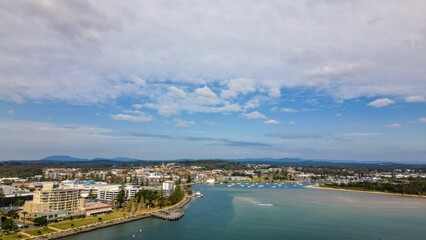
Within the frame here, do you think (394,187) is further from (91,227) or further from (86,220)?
(91,227)

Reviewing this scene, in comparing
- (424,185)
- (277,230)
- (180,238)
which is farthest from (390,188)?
(180,238)

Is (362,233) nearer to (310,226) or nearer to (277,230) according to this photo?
(310,226)

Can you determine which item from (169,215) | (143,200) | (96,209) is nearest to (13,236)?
(96,209)

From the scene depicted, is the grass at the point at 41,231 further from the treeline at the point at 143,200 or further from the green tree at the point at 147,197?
the green tree at the point at 147,197

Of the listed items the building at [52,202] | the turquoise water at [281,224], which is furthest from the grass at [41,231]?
the building at [52,202]

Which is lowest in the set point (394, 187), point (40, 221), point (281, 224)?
point (281, 224)

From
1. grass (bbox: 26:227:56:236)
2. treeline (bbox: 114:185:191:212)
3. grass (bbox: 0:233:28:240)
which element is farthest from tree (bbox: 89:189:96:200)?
grass (bbox: 0:233:28:240)

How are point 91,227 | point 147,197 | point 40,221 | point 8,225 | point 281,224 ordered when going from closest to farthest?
1. point 8,225
2. point 40,221
3. point 91,227
4. point 281,224
5. point 147,197

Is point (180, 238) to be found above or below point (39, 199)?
below

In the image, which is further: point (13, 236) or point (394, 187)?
point (394, 187)
